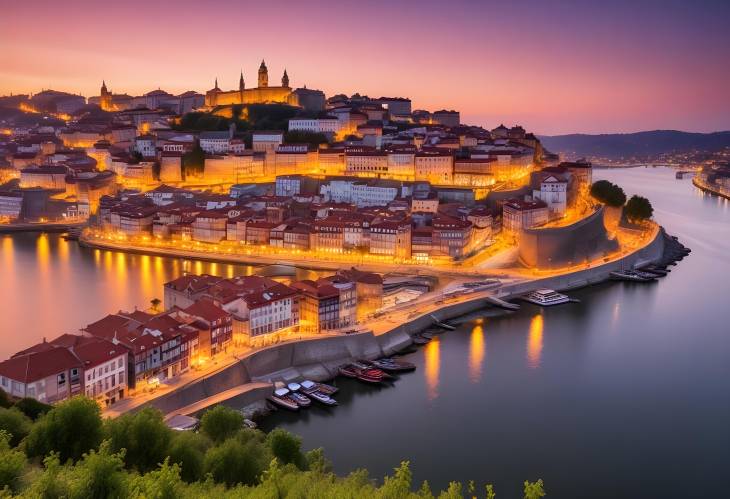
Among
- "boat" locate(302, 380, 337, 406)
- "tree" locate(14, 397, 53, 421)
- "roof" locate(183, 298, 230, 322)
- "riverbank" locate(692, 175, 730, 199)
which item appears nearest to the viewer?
"tree" locate(14, 397, 53, 421)

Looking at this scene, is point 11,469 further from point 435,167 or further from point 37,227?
point 37,227

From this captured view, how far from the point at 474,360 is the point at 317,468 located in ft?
16.1

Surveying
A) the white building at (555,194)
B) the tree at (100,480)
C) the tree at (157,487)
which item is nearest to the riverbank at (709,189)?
the white building at (555,194)

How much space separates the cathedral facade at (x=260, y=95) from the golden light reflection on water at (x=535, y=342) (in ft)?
55.9

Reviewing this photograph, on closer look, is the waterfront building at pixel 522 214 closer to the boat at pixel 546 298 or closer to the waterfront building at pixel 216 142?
the boat at pixel 546 298

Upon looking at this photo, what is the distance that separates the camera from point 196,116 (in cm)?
2519

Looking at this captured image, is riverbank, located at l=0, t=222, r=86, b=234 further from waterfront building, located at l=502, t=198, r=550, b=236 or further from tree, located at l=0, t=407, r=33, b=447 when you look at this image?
tree, located at l=0, t=407, r=33, b=447

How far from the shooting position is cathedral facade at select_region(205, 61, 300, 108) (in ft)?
87.5

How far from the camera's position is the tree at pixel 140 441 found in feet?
15.0

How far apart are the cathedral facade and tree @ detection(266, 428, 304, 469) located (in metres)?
22.1

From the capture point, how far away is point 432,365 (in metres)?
9.10

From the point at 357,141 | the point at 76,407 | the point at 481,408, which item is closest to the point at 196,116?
the point at 357,141

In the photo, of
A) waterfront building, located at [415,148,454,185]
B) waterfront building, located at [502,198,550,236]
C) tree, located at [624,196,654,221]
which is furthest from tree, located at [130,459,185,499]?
tree, located at [624,196,654,221]

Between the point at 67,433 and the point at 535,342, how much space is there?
23.9 feet
